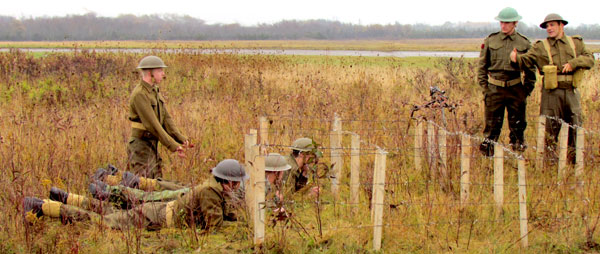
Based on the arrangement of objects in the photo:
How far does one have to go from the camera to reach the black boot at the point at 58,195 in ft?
19.3

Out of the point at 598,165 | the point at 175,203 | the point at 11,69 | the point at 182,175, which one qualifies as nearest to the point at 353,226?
the point at 175,203

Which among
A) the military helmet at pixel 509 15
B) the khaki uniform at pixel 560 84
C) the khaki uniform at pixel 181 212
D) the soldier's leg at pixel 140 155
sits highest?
the military helmet at pixel 509 15

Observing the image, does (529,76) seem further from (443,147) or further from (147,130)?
(147,130)

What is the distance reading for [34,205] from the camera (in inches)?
220

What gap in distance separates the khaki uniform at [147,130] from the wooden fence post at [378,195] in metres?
2.79

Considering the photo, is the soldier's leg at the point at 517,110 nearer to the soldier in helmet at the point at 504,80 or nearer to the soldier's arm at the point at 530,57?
the soldier in helmet at the point at 504,80

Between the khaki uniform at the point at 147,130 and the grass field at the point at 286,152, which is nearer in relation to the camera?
the grass field at the point at 286,152

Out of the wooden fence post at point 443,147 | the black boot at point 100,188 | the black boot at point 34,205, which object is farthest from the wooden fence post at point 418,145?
the black boot at point 34,205

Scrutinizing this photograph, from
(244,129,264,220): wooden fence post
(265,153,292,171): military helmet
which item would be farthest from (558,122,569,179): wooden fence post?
(244,129,264,220): wooden fence post

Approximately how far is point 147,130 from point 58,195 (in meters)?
1.31

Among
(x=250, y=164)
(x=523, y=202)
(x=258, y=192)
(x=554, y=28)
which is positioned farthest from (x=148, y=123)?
(x=554, y=28)

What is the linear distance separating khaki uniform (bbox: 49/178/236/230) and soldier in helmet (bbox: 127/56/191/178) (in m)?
0.96

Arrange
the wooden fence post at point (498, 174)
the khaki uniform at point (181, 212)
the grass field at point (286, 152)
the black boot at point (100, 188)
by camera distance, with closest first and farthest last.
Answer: the grass field at point (286, 152)
the wooden fence post at point (498, 174)
the khaki uniform at point (181, 212)
the black boot at point (100, 188)

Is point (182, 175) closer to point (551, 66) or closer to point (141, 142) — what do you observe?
point (141, 142)
